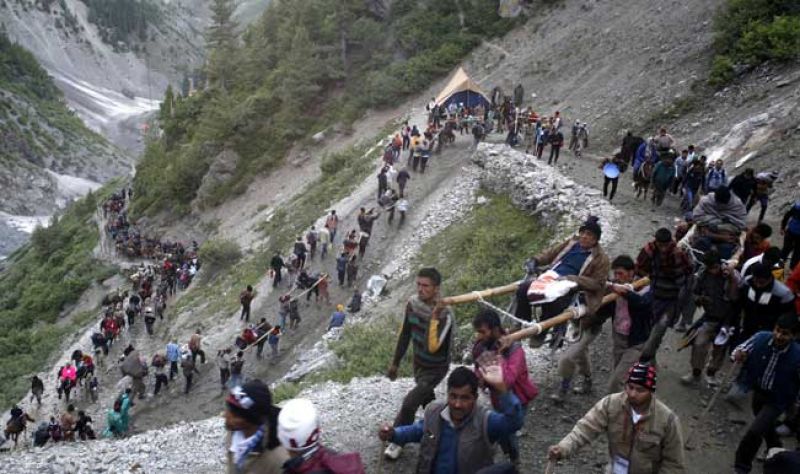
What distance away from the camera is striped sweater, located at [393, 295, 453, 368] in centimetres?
587

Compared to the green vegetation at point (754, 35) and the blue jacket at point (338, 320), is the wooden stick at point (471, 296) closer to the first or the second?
the blue jacket at point (338, 320)

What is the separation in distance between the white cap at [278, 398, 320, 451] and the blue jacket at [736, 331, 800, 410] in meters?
4.30

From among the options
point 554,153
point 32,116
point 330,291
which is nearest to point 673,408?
point 330,291

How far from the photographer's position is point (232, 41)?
5159 cm

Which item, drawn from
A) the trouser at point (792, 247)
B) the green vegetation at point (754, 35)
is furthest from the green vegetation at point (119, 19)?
the trouser at point (792, 247)

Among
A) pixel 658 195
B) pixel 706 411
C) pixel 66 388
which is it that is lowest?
pixel 66 388

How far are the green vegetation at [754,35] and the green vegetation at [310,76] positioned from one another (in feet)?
67.3

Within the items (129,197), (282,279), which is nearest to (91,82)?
(129,197)

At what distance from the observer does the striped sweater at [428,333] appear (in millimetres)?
5867

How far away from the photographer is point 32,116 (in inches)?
3450

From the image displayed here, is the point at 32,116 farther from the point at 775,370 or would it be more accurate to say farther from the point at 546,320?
the point at 775,370

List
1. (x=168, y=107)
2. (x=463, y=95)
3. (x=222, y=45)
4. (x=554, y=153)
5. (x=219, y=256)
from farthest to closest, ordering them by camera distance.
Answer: (x=168, y=107), (x=222, y=45), (x=463, y=95), (x=219, y=256), (x=554, y=153)

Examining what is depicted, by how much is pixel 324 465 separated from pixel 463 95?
95.9ft

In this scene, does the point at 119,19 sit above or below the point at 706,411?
above
